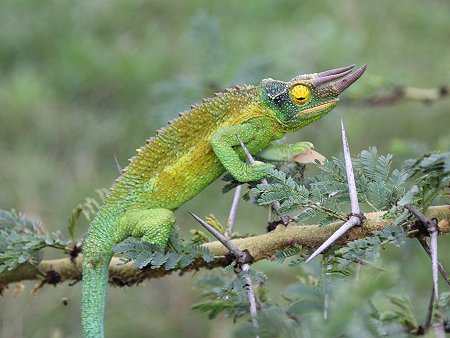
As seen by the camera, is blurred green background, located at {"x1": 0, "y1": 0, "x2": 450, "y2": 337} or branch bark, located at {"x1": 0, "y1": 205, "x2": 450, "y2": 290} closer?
branch bark, located at {"x1": 0, "y1": 205, "x2": 450, "y2": 290}

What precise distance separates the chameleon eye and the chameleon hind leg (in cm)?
58

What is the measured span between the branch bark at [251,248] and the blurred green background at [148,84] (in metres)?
1.21

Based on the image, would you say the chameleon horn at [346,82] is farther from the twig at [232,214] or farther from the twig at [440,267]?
the twig at [440,267]

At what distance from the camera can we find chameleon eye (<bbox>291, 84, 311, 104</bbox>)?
2387 mm

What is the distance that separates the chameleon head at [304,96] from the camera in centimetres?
235

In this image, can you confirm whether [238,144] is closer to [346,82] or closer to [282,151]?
[282,151]

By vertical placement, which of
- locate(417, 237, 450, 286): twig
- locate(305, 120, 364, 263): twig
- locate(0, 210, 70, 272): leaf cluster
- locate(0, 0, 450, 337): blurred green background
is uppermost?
locate(0, 0, 450, 337): blurred green background

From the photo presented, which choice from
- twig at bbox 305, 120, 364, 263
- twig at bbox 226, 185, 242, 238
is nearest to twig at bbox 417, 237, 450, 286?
twig at bbox 305, 120, 364, 263

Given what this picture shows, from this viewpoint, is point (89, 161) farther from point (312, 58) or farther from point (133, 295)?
point (312, 58)

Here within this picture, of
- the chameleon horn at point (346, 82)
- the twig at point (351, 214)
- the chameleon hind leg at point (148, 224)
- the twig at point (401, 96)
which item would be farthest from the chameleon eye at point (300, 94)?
the twig at point (401, 96)

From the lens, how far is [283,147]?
239 cm

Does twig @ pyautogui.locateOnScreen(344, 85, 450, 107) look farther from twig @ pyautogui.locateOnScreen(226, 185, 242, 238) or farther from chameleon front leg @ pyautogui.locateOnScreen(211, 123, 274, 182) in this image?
twig @ pyautogui.locateOnScreen(226, 185, 242, 238)

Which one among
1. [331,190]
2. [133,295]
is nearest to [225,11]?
[133,295]

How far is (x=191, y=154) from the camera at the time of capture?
2.38 metres
